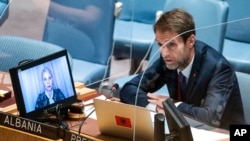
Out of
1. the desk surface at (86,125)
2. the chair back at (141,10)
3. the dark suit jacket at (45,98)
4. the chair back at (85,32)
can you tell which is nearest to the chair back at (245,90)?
the desk surface at (86,125)

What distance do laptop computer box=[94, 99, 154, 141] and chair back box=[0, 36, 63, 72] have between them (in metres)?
0.84

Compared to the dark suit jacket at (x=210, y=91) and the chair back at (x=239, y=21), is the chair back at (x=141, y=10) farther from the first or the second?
the dark suit jacket at (x=210, y=91)

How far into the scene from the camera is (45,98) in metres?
2.04

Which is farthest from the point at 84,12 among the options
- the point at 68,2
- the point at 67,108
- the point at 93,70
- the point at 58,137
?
the point at 58,137

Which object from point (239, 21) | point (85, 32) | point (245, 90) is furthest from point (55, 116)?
point (239, 21)

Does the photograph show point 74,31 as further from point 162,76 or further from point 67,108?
point 67,108

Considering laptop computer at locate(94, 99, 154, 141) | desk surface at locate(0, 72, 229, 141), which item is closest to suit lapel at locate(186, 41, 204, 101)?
desk surface at locate(0, 72, 229, 141)

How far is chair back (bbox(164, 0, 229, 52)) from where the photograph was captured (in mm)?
3096

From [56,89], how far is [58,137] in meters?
0.19

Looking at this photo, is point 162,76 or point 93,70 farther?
point 93,70

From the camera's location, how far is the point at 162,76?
2705mm

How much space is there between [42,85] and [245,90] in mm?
861

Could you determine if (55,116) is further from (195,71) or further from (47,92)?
(195,71)

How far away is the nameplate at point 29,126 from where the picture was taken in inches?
77.0
